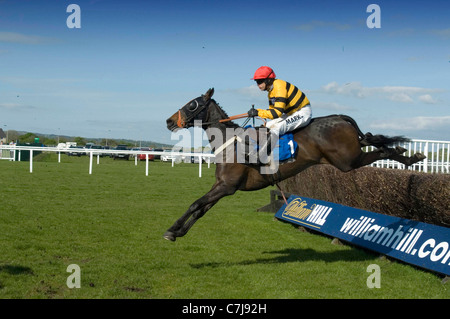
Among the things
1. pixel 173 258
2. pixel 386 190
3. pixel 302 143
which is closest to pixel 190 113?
pixel 302 143

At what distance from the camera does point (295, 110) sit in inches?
268

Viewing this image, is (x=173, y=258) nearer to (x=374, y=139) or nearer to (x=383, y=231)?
(x=383, y=231)

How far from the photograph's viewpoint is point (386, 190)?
808 centimetres

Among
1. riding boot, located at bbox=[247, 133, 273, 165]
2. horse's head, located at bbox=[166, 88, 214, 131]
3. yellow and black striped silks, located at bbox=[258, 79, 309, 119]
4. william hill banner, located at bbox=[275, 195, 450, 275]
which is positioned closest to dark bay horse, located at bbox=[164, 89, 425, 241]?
horse's head, located at bbox=[166, 88, 214, 131]

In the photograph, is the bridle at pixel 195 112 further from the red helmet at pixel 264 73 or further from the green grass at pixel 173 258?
the green grass at pixel 173 258

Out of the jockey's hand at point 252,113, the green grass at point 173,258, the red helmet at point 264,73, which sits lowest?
the green grass at point 173,258

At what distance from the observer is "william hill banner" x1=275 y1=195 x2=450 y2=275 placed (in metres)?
5.92

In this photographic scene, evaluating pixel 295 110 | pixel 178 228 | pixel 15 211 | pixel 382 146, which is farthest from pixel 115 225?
pixel 382 146

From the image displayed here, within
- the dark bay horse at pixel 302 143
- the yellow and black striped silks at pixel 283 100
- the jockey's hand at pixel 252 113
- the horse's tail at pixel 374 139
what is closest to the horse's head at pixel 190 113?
the dark bay horse at pixel 302 143

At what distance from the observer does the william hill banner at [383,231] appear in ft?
19.4

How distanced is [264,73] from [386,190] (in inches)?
122

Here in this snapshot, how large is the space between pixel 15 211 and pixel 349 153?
762 cm

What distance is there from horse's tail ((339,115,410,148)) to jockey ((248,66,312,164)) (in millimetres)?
629
